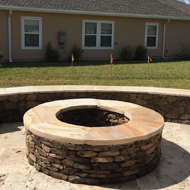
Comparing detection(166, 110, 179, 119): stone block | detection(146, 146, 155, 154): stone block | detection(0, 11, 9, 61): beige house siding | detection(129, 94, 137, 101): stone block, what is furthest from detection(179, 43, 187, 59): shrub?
detection(146, 146, 155, 154): stone block

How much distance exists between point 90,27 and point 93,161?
11979mm

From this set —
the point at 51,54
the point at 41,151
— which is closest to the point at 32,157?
the point at 41,151

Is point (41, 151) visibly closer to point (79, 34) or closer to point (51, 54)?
point (51, 54)

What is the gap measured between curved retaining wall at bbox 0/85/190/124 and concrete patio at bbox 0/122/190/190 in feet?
2.52

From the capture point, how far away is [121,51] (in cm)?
1508

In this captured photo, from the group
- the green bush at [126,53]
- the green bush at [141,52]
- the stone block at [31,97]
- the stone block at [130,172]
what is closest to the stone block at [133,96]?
the stone block at [31,97]

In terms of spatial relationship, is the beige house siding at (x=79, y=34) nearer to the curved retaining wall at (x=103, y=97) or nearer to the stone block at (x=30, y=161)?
the curved retaining wall at (x=103, y=97)

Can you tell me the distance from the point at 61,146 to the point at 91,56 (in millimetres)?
11561

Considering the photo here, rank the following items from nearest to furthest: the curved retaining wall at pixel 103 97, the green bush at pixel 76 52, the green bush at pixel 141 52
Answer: the curved retaining wall at pixel 103 97
the green bush at pixel 76 52
the green bush at pixel 141 52

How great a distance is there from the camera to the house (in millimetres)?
12820

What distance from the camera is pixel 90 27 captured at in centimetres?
1449

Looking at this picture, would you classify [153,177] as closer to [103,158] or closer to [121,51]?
[103,158]

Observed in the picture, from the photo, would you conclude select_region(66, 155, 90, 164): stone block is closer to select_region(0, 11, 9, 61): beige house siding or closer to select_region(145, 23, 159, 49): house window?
select_region(0, 11, 9, 61): beige house siding

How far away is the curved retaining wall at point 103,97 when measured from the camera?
5.58 m
